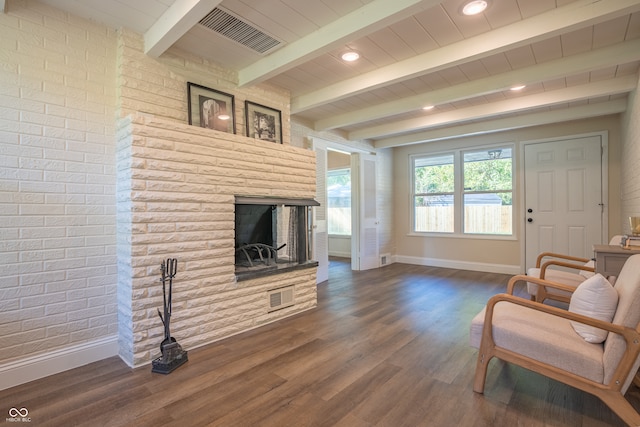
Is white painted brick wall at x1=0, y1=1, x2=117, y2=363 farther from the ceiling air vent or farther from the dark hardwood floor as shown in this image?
the ceiling air vent

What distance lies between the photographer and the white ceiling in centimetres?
210

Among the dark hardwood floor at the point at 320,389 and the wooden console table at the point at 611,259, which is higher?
the wooden console table at the point at 611,259

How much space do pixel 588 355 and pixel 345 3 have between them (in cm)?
247

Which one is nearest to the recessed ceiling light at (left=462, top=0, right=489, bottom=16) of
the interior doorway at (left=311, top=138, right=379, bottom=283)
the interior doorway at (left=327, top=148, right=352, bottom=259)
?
the interior doorway at (left=311, top=138, right=379, bottom=283)

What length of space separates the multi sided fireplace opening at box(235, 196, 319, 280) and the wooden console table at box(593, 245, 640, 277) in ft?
8.05

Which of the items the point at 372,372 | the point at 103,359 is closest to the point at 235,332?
the point at 103,359

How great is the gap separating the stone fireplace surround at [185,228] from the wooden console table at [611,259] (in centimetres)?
263

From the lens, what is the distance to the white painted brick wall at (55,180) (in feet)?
6.73

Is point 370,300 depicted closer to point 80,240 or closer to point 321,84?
point 321,84

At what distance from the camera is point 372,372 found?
7.21 ft

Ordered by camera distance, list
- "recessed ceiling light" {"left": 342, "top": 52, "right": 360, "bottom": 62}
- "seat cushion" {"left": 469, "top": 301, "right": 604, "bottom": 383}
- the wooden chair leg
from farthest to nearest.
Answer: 1. "recessed ceiling light" {"left": 342, "top": 52, "right": 360, "bottom": 62}
2. the wooden chair leg
3. "seat cushion" {"left": 469, "top": 301, "right": 604, "bottom": 383}

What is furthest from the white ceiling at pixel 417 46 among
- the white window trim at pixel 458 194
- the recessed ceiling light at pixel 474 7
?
the white window trim at pixel 458 194

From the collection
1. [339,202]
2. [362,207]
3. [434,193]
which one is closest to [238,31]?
[362,207]

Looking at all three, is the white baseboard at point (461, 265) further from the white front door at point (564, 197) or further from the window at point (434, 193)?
the window at point (434, 193)
